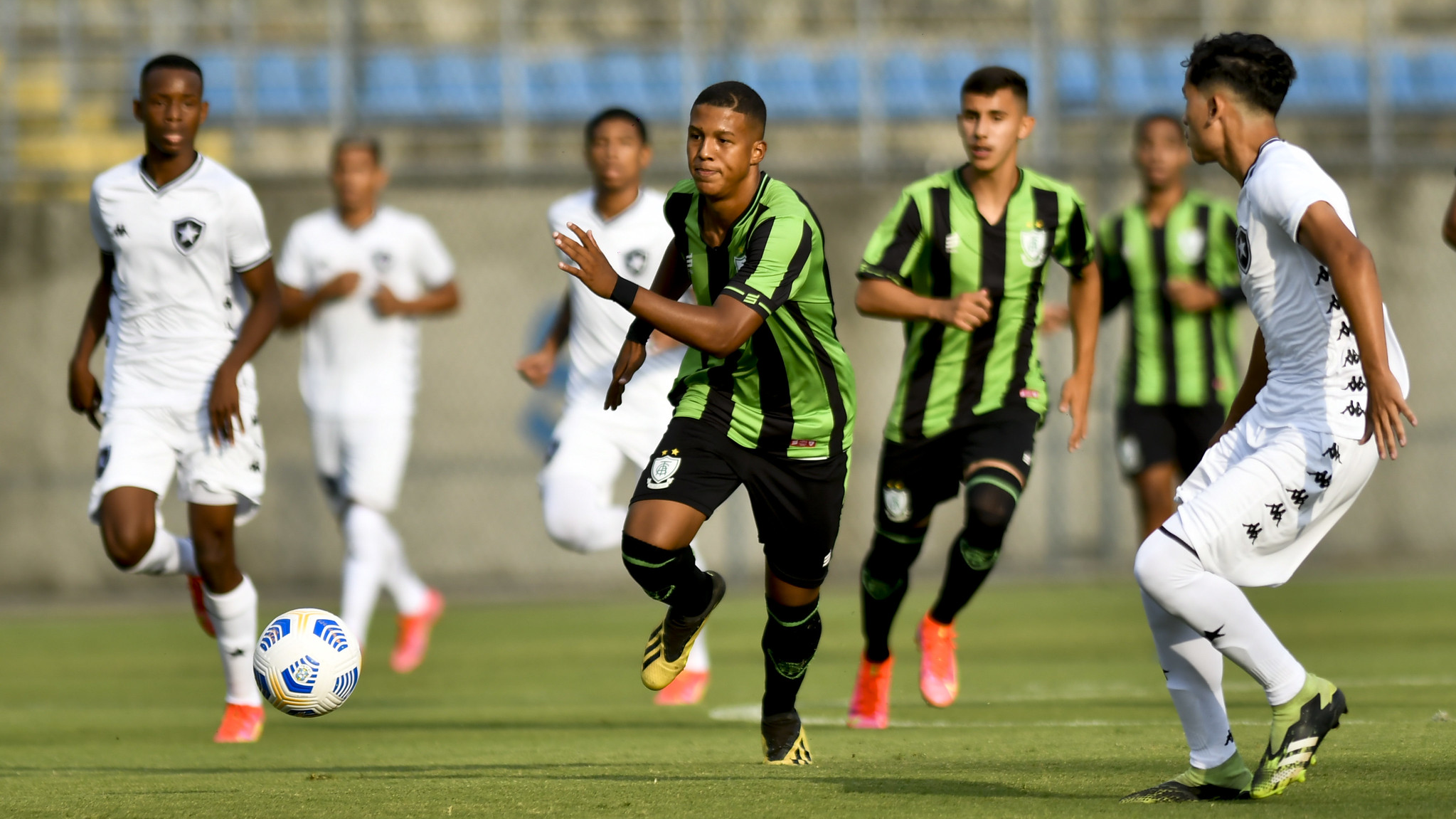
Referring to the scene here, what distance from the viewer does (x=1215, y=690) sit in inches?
179

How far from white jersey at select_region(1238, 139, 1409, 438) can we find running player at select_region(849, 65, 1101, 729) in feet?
7.18

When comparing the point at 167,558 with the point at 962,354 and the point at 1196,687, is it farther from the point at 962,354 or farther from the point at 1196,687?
the point at 1196,687

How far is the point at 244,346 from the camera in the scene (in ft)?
22.0

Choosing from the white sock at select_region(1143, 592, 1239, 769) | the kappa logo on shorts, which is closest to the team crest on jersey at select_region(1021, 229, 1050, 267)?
the kappa logo on shorts

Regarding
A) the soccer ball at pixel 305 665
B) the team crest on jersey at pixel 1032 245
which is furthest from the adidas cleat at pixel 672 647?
the team crest on jersey at pixel 1032 245

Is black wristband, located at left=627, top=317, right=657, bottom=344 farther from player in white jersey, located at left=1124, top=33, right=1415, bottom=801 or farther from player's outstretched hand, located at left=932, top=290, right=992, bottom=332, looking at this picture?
player in white jersey, located at left=1124, top=33, right=1415, bottom=801

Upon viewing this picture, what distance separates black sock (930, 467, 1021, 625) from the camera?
649 cm

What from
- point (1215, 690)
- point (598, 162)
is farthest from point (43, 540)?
point (1215, 690)

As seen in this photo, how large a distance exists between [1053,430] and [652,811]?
10134 millimetres

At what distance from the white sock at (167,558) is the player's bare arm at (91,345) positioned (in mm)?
536

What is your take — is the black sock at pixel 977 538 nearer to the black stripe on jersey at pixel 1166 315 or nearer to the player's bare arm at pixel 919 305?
the player's bare arm at pixel 919 305

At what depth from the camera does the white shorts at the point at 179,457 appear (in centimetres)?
662

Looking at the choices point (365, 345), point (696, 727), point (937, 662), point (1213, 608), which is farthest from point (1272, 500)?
point (365, 345)

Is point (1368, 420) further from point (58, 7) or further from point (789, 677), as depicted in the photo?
point (58, 7)
